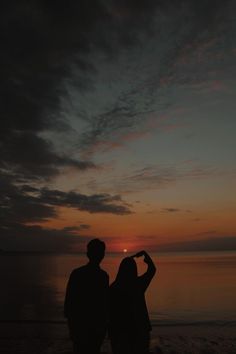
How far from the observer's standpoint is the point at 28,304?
27531 millimetres

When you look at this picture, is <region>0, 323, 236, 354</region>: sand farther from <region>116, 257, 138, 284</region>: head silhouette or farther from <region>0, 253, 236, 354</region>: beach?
<region>116, 257, 138, 284</region>: head silhouette

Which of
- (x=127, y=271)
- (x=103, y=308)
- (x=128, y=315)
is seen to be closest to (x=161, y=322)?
(x=128, y=315)

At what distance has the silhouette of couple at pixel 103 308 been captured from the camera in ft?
16.3

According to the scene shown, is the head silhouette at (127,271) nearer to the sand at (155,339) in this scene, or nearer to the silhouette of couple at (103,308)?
the silhouette of couple at (103,308)

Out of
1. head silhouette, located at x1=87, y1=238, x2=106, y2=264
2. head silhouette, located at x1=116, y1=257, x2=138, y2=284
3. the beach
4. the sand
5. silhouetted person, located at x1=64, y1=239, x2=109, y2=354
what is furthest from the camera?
the beach

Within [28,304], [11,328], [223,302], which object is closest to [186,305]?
[223,302]

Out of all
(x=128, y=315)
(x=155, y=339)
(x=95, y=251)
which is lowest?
(x=155, y=339)

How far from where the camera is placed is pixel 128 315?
5445mm

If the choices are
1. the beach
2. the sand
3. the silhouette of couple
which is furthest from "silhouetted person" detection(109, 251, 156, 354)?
the beach

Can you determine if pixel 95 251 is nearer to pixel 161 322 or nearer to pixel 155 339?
pixel 155 339

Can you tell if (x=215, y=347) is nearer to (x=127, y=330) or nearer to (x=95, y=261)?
(x=127, y=330)

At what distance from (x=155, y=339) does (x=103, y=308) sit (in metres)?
10.9

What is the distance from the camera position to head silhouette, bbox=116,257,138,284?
5312mm

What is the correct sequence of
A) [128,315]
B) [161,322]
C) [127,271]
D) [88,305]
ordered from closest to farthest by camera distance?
[88,305] < [127,271] < [128,315] < [161,322]
